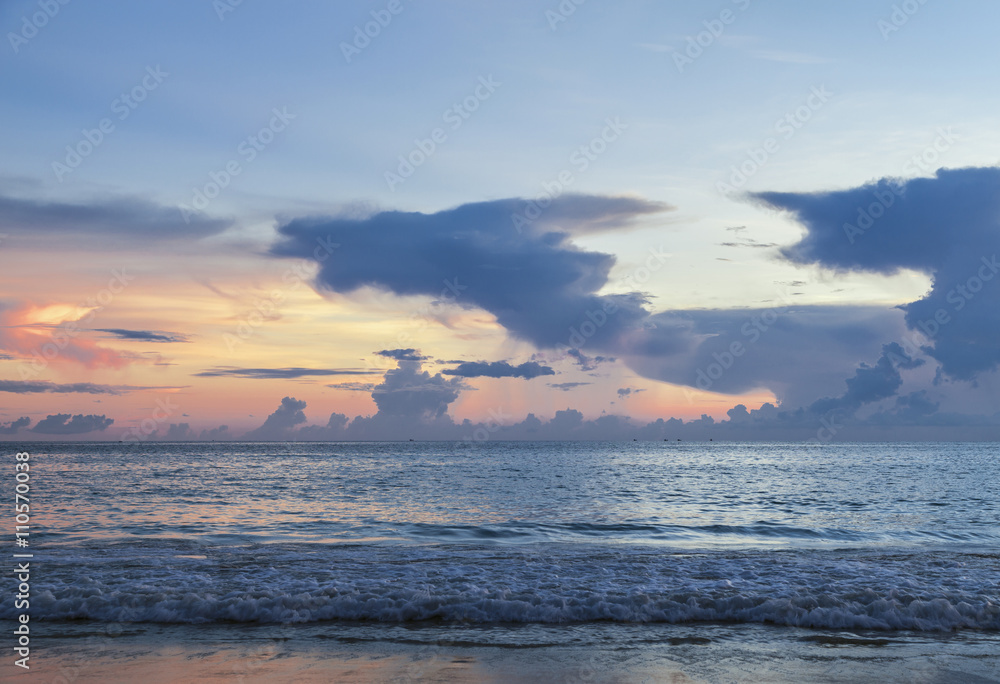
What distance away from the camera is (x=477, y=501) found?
40.1 metres

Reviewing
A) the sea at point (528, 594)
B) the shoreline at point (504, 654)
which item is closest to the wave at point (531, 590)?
the sea at point (528, 594)

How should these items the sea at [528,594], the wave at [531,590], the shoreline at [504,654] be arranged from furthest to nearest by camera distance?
1. the wave at [531,590]
2. the sea at [528,594]
3. the shoreline at [504,654]

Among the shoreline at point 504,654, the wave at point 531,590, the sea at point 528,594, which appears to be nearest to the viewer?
the shoreline at point 504,654

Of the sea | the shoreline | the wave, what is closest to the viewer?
the shoreline

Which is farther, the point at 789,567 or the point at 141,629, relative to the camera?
the point at 789,567

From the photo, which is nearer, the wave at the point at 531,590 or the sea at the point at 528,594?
the sea at the point at 528,594

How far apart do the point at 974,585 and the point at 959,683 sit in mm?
7745

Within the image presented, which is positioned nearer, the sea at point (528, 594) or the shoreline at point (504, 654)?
the shoreline at point (504, 654)

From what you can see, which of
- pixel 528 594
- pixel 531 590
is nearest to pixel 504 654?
pixel 528 594

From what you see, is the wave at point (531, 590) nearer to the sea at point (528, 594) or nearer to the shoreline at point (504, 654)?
the sea at point (528, 594)

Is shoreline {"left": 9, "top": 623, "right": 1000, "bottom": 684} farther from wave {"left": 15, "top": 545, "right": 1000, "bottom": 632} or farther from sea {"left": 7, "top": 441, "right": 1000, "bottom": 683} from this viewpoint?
wave {"left": 15, "top": 545, "right": 1000, "bottom": 632}

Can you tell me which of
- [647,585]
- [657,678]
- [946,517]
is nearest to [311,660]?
[657,678]

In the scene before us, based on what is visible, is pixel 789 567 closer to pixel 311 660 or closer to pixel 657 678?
pixel 657 678

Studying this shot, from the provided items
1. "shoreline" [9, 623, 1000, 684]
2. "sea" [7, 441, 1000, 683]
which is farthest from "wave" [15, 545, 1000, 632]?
"shoreline" [9, 623, 1000, 684]
